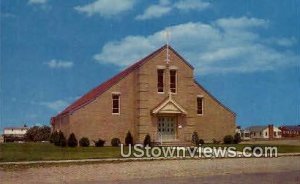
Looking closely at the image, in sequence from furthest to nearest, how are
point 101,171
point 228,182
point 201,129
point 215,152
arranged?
point 201,129 → point 215,152 → point 101,171 → point 228,182

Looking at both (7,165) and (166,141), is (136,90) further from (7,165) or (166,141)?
(7,165)

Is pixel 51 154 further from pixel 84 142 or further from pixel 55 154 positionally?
pixel 84 142

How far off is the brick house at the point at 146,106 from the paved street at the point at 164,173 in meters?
17.1

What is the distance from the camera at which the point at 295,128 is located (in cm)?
8906

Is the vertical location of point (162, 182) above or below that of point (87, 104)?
below

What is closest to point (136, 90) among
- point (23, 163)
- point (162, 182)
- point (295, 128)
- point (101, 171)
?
point (23, 163)

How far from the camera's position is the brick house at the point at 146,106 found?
39.0 m

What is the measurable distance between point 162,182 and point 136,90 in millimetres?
25489

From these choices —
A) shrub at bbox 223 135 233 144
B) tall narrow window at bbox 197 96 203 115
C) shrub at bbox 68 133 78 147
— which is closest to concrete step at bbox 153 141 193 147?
tall narrow window at bbox 197 96 203 115

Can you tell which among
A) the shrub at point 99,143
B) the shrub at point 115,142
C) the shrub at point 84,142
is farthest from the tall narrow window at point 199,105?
the shrub at point 84,142

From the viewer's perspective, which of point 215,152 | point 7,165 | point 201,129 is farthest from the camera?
point 201,129

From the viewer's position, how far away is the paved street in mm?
15500

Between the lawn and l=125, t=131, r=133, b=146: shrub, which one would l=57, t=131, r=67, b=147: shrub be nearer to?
l=125, t=131, r=133, b=146: shrub

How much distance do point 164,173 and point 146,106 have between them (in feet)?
72.8
